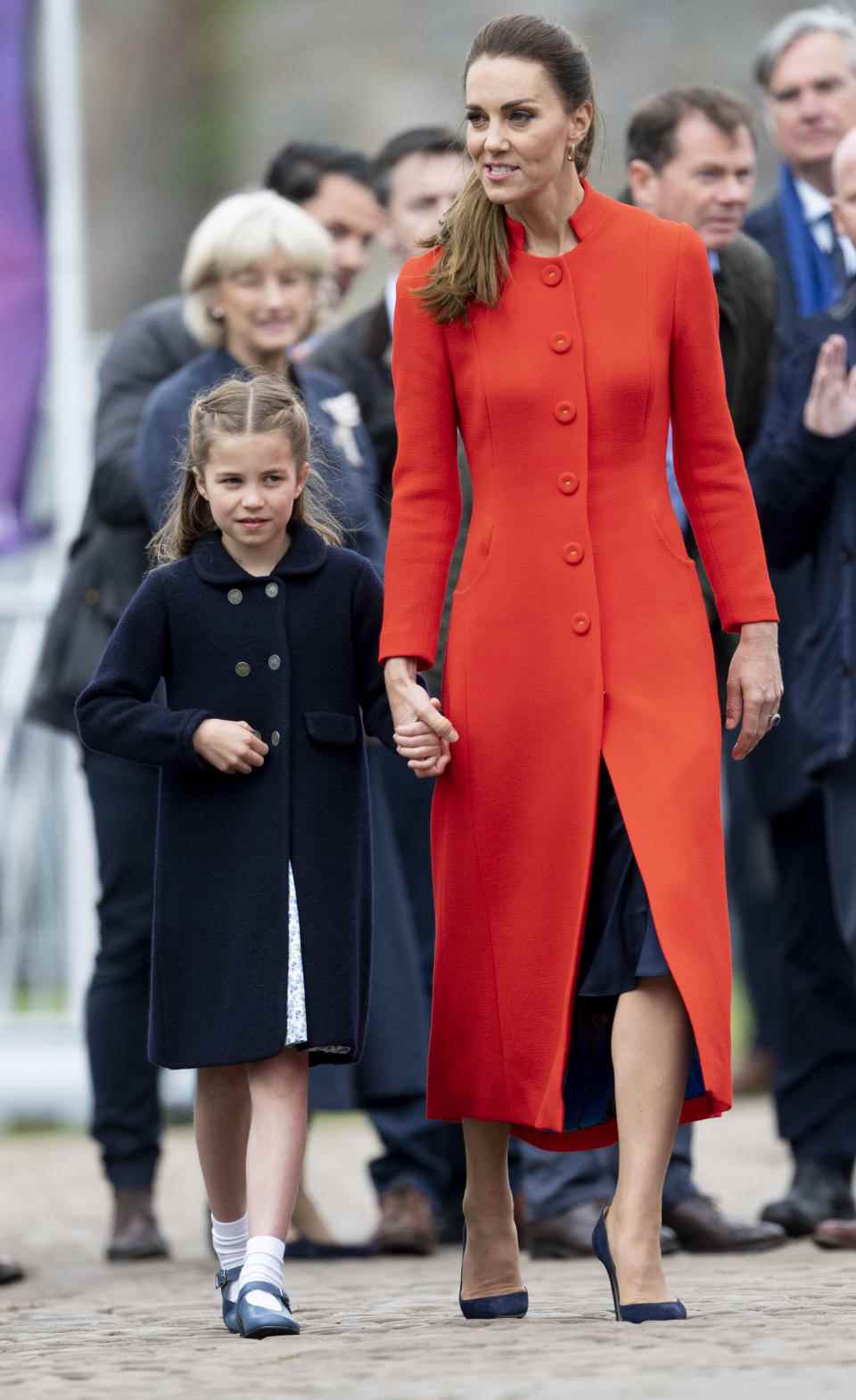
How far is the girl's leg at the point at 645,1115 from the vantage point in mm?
4348

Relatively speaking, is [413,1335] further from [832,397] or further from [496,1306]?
[832,397]

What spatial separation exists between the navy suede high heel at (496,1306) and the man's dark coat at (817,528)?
1626 millimetres

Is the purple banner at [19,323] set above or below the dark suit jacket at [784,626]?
above

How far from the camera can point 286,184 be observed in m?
7.29

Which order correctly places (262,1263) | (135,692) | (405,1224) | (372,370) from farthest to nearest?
1. (372,370)
2. (405,1224)
3. (135,692)
4. (262,1263)

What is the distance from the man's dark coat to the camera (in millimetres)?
5852

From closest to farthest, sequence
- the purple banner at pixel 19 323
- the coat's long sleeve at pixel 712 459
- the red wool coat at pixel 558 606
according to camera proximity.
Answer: the red wool coat at pixel 558 606, the coat's long sleeve at pixel 712 459, the purple banner at pixel 19 323

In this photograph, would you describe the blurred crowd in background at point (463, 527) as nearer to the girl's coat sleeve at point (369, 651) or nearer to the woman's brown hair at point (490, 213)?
the girl's coat sleeve at point (369, 651)

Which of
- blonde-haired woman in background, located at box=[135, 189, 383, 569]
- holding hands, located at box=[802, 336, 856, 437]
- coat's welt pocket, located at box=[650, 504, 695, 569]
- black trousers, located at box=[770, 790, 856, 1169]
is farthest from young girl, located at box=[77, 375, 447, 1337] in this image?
black trousers, located at box=[770, 790, 856, 1169]

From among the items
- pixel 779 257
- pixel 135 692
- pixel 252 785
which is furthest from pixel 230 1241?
pixel 779 257

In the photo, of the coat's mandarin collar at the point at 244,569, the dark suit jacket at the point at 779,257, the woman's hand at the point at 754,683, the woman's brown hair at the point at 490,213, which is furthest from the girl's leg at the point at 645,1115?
the dark suit jacket at the point at 779,257

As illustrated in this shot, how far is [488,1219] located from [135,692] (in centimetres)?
96

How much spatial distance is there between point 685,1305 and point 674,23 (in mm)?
8275

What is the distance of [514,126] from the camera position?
14.8 feet
